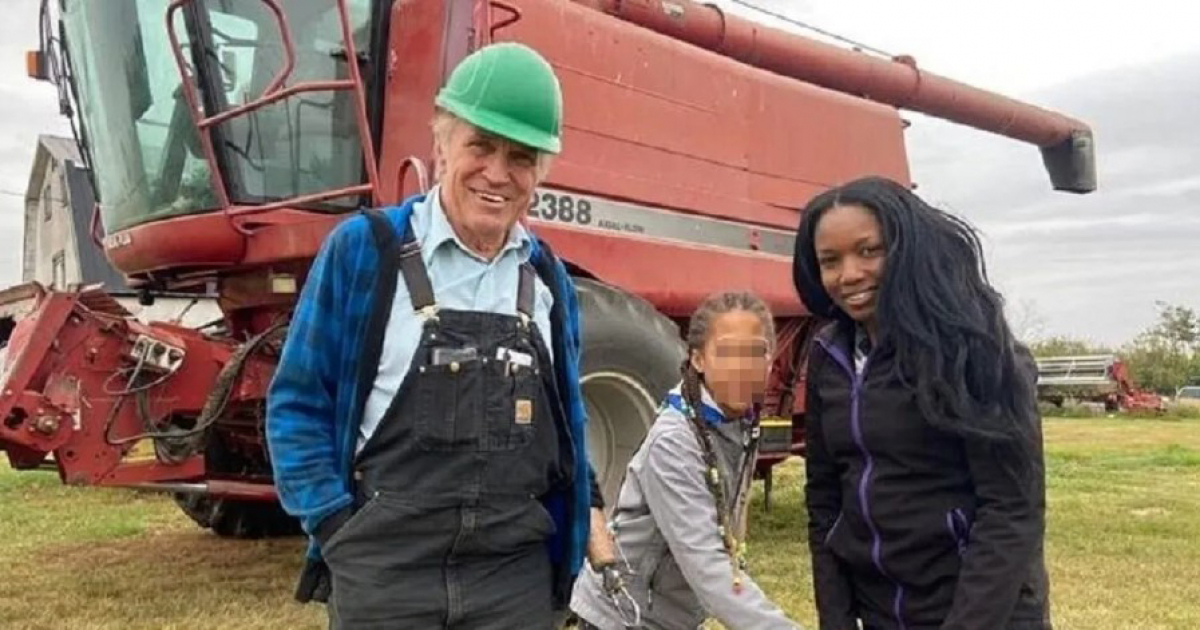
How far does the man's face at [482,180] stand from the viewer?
207 centimetres

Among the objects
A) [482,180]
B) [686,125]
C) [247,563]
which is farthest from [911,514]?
[247,563]

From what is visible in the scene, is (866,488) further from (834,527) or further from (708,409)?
(708,409)

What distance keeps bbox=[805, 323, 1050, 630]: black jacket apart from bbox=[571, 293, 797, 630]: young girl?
0.28 meters

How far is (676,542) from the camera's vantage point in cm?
271

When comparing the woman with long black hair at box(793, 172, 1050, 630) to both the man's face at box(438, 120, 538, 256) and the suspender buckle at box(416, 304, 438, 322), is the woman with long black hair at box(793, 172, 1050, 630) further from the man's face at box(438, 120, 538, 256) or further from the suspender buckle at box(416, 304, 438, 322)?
the suspender buckle at box(416, 304, 438, 322)

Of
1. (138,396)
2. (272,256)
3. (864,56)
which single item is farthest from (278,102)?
(864,56)

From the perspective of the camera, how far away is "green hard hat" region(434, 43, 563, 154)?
6.63 ft

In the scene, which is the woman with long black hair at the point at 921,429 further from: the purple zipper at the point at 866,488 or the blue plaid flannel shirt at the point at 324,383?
the blue plaid flannel shirt at the point at 324,383

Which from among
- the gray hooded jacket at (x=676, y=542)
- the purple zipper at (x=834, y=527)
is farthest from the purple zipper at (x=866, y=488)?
the gray hooded jacket at (x=676, y=542)

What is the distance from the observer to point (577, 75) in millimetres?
5844

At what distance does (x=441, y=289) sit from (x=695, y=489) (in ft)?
2.98

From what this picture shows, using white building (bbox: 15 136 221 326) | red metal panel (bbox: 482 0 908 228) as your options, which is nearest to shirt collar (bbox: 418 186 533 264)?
red metal panel (bbox: 482 0 908 228)

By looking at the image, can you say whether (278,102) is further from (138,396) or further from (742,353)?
(742,353)

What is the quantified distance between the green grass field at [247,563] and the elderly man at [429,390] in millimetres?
3195
